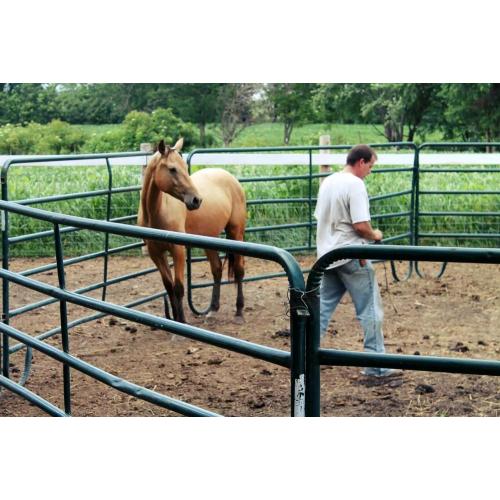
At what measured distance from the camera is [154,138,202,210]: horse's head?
545 centimetres

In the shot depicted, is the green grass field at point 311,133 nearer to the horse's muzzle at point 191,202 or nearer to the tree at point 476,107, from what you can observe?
the tree at point 476,107

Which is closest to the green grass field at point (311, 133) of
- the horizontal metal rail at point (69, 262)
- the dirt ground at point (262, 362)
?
the dirt ground at point (262, 362)

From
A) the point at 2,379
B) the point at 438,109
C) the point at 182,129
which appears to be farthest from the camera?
the point at 438,109

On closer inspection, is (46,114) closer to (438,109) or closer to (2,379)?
(438,109)

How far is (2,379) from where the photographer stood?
3318 millimetres

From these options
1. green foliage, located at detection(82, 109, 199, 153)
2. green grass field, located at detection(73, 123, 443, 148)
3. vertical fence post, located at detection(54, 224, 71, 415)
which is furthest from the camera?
green grass field, located at detection(73, 123, 443, 148)

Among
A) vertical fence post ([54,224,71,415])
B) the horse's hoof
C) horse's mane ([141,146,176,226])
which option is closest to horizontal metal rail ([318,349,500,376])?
vertical fence post ([54,224,71,415])

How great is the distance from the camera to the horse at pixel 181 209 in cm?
547

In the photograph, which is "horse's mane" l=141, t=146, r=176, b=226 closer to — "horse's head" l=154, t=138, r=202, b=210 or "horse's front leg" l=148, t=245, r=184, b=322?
"horse's head" l=154, t=138, r=202, b=210

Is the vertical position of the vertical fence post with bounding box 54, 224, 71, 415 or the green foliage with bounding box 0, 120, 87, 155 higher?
the green foliage with bounding box 0, 120, 87, 155

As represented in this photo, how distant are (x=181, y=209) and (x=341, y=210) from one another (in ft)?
5.81

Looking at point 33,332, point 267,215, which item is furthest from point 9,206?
point 267,215

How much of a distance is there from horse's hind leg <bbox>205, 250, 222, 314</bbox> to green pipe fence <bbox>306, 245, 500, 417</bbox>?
4.62m

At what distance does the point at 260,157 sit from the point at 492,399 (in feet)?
19.6
